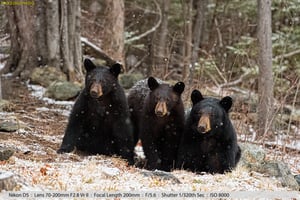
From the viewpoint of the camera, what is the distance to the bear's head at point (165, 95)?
809cm

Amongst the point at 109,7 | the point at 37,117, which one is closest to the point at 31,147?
the point at 37,117

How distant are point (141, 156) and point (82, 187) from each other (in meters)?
3.89

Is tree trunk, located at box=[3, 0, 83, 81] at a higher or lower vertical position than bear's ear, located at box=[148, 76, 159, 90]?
higher

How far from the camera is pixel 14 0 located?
14516mm

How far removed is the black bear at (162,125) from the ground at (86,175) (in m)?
0.50

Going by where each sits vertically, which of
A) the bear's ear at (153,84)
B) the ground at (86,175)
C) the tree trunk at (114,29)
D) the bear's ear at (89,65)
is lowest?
the ground at (86,175)

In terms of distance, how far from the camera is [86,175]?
21.6 feet

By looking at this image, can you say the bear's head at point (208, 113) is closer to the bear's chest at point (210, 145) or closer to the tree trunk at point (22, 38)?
the bear's chest at point (210, 145)

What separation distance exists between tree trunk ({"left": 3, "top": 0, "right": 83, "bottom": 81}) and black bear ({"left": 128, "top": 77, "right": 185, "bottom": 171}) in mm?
6487

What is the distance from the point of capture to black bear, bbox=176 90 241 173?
8008 mm

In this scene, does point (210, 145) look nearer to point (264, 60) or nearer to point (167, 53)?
point (264, 60)

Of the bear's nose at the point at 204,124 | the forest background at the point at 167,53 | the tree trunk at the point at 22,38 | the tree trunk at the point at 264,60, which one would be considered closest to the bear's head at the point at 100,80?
the bear's nose at the point at 204,124

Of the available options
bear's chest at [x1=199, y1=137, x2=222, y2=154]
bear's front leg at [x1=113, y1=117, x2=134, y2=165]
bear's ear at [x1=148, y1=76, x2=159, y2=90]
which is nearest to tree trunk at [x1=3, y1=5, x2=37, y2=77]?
bear's front leg at [x1=113, y1=117, x2=134, y2=165]

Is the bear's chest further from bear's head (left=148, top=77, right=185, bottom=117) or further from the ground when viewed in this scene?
bear's head (left=148, top=77, right=185, bottom=117)
